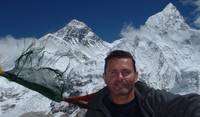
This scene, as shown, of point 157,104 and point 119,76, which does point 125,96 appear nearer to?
point 119,76

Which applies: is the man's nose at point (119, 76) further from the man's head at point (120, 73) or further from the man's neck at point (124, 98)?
the man's neck at point (124, 98)

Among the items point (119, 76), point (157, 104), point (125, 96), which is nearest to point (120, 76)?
point (119, 76)

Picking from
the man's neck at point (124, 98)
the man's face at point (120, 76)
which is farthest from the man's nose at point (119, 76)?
the man's neck at point (124, 98)

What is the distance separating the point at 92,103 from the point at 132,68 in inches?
23.4

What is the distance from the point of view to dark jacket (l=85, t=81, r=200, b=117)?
16.7 ft

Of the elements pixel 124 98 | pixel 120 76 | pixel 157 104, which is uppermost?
pixel 120 76

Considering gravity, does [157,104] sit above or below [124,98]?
below

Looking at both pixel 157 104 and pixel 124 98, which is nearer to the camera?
pixel 157 104

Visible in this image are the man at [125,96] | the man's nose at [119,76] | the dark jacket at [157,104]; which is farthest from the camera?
the man's nose at [119,76]

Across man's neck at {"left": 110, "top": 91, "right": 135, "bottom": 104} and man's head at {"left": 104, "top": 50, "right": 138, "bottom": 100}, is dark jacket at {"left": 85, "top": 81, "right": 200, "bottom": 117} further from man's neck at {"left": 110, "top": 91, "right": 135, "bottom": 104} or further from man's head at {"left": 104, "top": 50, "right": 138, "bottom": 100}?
man's head at {"left": 104, "top": 50, "right": 138, "bottom": 100}

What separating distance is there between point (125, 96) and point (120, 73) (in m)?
0.25

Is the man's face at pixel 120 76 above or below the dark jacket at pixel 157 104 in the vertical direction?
above

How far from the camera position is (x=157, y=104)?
5445 mm

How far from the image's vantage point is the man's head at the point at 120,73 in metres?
5.63
